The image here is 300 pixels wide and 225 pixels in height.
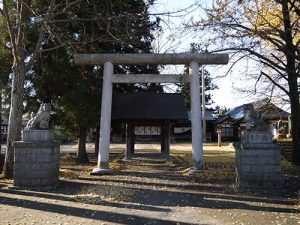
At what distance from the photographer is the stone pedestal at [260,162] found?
10.1m

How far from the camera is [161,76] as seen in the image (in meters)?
14.7

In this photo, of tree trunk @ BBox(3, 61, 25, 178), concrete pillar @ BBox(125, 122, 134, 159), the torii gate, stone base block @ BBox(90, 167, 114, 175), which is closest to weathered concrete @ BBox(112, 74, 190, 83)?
the torii gate

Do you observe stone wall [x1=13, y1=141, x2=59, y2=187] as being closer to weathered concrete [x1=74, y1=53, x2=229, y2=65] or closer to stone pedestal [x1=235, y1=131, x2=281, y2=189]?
weathered concrete [x1=74, y1=53, x2=229, y2=65]

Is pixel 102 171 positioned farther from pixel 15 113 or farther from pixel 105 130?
pixel 15 113

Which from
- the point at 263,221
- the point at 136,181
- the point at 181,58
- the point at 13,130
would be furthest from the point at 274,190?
the point at 13,130

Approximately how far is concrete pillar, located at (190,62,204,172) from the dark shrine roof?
424 centimetres

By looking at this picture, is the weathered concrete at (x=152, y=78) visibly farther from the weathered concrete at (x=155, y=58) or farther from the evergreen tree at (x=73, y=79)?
the evergreen tree at (x=73, y=79)

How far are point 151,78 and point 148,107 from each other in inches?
191

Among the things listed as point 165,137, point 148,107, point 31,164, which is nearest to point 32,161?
point 31,164

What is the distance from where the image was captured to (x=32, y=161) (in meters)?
10.6

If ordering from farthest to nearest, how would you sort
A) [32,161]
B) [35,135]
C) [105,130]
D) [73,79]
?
[73,79] < [105,130] < [35,135] < [32,161]

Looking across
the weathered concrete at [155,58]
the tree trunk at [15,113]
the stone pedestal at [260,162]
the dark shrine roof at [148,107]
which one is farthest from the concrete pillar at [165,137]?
the stone pedestal at [260,162]

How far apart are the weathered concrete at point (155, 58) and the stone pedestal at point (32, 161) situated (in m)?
4.51

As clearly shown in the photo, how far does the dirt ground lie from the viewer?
7176mm
